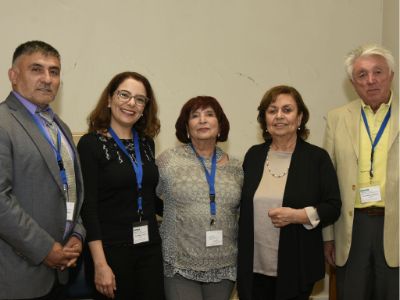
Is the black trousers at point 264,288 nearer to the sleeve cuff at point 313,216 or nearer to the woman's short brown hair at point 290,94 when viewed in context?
the sleeve cuff at point 313,216

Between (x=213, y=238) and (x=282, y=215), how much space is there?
397 mm

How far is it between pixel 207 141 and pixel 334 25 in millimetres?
2026

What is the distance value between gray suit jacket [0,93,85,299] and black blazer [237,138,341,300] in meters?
1.02

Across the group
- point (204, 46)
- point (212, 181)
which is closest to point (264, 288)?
point (212, 181)

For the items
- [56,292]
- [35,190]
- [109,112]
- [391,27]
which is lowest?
[56,292]

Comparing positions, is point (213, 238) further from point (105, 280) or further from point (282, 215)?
point (105, 280)

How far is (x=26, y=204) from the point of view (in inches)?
76.5

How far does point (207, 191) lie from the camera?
7.95ft

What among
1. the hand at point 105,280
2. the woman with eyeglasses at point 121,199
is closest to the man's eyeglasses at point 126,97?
the woman with eyeglasses at point 121,199

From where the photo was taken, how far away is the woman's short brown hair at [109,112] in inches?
95.4

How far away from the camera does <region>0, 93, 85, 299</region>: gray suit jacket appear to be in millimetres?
1849

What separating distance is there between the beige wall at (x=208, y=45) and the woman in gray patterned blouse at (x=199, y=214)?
1.14 m

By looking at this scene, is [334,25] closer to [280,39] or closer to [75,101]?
[280,39]

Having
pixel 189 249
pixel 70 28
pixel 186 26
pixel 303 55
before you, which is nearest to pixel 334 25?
pixel 303 55
